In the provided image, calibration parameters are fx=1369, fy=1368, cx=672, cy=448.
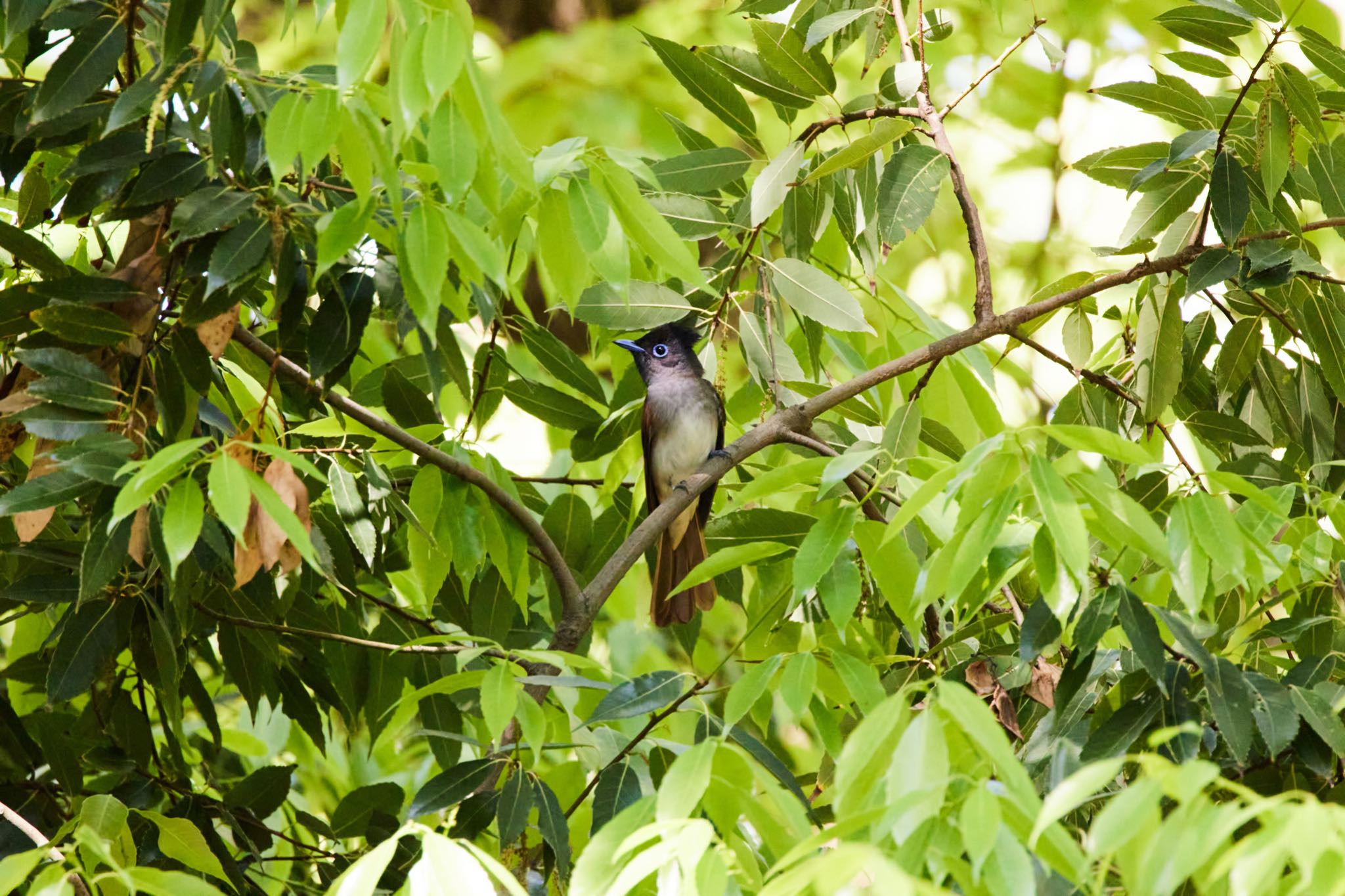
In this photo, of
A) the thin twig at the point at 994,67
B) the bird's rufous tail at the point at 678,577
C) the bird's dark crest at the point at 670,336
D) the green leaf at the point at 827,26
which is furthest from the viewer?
the bird's dark crest at the point at 670,336

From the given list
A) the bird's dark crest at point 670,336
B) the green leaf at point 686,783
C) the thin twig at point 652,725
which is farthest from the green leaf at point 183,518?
the bird's dark crest at point 670,336

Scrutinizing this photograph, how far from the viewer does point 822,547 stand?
192cm

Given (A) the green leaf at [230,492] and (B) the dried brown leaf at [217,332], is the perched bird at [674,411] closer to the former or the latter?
(B) the dried brown leaf at [217,332]

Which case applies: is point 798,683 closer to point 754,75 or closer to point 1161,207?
point 754,75

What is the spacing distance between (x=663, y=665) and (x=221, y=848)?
2.79 m

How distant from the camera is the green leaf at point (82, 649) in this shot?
2.34 meters

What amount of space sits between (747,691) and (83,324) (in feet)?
3.78

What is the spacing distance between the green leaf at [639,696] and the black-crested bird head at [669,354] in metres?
3.15

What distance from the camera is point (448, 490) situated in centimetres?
251

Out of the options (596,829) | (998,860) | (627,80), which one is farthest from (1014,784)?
(627,80)

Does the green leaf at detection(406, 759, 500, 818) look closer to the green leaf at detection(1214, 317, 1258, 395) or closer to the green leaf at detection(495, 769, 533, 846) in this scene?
the green leaf at detection(495, 769, 533, 846)

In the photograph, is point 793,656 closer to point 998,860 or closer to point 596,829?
point 596,829

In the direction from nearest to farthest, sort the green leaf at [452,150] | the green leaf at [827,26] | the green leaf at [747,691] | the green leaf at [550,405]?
1. the green leaf at [452,150]
2. the green leaf at [747,691]
3. the green leaf at [827,26]
4. the green leaf at [550,405]

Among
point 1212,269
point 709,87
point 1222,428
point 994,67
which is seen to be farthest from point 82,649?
point 1222,428
